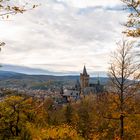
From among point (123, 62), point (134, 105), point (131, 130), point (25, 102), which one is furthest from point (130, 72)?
point (25, 102)

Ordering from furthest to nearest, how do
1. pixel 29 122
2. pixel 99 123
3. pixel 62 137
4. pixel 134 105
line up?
pixel 99 123, pixel 29 122, pixel 62 137, pixel 134 105

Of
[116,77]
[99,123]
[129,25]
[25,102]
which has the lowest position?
[99,123]

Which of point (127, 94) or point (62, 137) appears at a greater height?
point (127, 94)

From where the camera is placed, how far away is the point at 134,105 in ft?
89.8

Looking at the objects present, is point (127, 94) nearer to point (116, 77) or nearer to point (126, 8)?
point (116, 77)

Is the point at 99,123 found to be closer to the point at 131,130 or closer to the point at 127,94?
the point at 131,130

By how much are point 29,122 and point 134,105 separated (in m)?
18.1

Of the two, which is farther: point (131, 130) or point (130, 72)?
point (131, 130)

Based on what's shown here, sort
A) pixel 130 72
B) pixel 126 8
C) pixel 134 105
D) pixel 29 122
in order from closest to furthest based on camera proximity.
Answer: pixel 126 8, pixel 130 72, pixel 134 105, pixel 29 122

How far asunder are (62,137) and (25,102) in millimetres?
6743

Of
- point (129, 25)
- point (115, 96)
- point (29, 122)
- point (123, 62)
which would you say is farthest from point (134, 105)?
point (29, 122)

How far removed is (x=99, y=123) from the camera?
58125 millimetres

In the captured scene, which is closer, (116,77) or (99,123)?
(116,77)

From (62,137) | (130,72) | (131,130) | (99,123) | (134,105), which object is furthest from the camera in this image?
(99,123)
